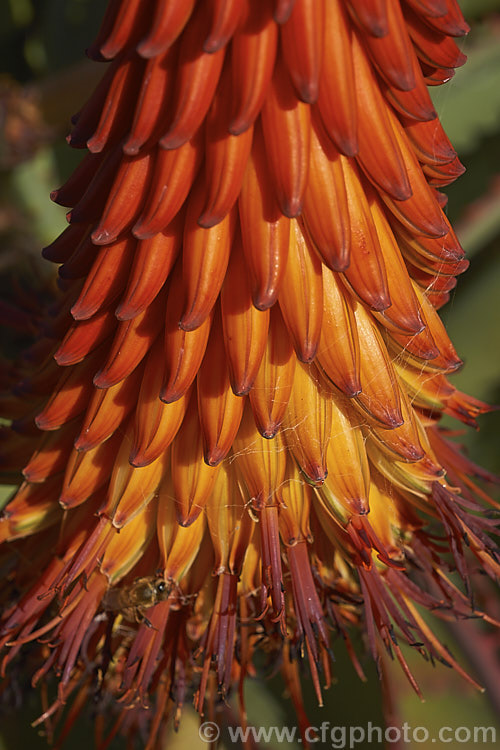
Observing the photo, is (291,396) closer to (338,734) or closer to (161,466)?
(161,466)

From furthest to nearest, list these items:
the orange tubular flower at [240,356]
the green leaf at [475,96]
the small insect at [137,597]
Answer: the green leaf at [475,96]
the small insect at [137,597]
the orange tubular flower at [240,356]

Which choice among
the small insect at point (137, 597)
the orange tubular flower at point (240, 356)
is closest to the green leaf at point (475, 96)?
the orange tubular flower at point (240, 356)

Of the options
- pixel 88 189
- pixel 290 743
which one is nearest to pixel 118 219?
pixel 88 189

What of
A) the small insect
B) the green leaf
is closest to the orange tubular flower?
the small insect

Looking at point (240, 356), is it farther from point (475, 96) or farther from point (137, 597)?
point (475, 96)

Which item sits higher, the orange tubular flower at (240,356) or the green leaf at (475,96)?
the orange tubular flower at (240,356)

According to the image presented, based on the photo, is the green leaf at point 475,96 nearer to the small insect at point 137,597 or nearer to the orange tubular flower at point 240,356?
the orange tubular flower at point 240,356

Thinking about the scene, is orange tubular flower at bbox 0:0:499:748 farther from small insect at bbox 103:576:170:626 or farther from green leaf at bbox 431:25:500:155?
green leaf at bbox 431:25:500:155

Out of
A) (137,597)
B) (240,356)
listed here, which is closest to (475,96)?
(240,356)
